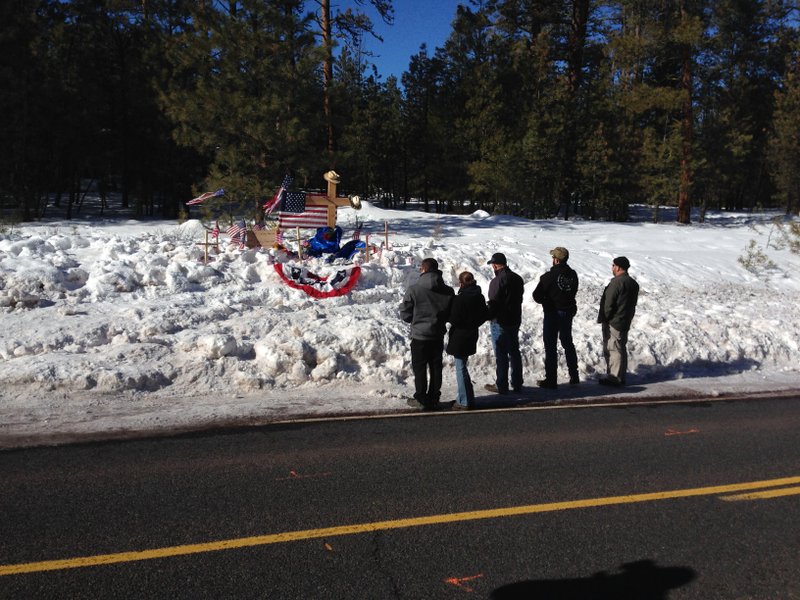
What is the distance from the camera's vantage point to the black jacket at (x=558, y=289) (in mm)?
9266

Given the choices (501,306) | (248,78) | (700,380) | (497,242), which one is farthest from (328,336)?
(248,78)

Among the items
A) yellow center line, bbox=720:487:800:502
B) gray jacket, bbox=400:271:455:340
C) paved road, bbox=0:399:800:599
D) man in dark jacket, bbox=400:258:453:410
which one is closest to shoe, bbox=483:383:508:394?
man in dark jacket, bbox=400:258:453:410

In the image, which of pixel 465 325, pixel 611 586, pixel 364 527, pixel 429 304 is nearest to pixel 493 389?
pixel 465 325

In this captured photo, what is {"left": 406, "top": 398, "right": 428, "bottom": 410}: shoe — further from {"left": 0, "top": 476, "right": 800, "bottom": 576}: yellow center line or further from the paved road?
{"left": 0, "top": 476, "right": 800, "bottom": 576}: yellow center line

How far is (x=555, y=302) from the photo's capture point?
30.7 ft

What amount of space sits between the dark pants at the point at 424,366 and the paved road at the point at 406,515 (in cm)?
90

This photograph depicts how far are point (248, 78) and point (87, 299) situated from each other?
802 cm

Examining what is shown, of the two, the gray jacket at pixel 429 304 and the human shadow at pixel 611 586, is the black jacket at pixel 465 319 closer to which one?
the gray jacket at pixel 429 304

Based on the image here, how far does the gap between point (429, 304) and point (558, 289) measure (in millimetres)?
2403

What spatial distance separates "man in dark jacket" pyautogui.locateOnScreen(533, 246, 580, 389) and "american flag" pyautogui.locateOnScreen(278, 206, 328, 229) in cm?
679

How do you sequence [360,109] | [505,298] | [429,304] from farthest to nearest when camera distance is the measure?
[360,109] → [505,298] → [429,304]

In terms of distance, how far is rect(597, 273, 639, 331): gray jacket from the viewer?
9.49m

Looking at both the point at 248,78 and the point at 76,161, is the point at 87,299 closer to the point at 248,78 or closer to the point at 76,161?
the point at 248,78

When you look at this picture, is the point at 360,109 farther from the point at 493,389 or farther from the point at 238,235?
the point at 493,389
